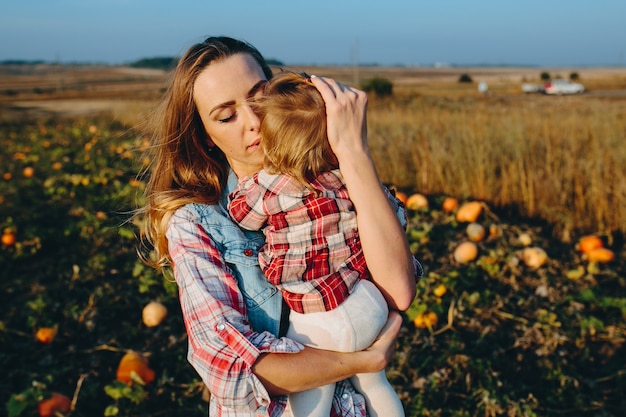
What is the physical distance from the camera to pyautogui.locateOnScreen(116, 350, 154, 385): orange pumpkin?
3.42 meters

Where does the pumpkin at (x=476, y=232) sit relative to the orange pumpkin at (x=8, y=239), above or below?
above

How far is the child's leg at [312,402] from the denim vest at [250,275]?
19 centimetres

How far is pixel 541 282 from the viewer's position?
4566 mm

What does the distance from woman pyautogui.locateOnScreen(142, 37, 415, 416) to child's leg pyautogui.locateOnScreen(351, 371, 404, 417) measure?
33 mm

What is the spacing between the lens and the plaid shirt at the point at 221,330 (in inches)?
55.9

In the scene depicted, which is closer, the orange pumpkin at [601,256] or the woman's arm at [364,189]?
the woman's arm at [364,189]

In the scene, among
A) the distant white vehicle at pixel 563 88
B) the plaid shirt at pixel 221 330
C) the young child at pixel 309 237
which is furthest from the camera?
the distant white vehicle at pixel 563 88

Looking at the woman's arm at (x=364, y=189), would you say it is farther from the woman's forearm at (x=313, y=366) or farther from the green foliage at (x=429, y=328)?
the green foliage at (x=429, y=328)

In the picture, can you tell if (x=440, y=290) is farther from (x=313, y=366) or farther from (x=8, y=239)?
(x=8, y=239)

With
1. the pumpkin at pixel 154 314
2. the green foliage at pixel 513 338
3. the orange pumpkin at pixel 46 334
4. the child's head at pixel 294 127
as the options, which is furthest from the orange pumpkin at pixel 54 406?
the child's head at pixel 294 127

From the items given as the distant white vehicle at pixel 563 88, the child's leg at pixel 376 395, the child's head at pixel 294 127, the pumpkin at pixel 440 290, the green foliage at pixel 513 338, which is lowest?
the distant white vehicle at pixel 563 88

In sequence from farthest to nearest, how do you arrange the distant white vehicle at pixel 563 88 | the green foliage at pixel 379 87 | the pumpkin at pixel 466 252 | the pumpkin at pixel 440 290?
1. the distant white vehicle at pixel 563 88
2. the green foliage at pixel 379 87
3. the pumpkin at pixel 466 252
4. the pumpkin at pixel 440 290

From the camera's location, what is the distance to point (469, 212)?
566 centimetres

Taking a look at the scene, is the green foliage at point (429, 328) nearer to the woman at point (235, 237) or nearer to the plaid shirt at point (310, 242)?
the woman at point (235, 237)
